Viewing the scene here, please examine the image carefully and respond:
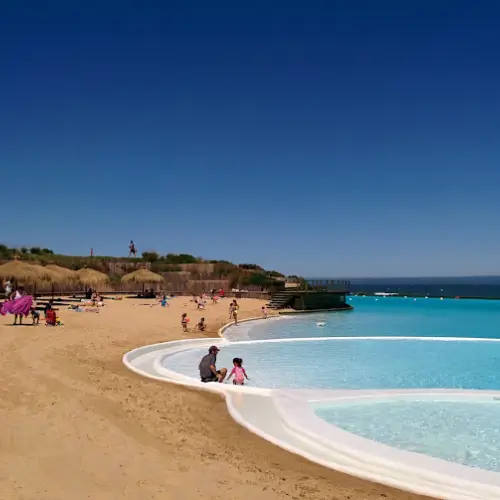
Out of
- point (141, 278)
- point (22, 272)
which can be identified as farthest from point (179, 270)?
point (22, 272)

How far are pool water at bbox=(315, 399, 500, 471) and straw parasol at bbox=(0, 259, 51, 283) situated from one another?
18218 millimetres

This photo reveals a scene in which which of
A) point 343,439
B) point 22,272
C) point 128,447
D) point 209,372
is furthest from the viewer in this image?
point 22,272

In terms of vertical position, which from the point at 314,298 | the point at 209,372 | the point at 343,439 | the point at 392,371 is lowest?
the point at 392,371

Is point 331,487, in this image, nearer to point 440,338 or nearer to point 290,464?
point 290,464

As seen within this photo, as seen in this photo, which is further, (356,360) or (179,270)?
(179,270)

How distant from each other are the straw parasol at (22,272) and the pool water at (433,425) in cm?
1822

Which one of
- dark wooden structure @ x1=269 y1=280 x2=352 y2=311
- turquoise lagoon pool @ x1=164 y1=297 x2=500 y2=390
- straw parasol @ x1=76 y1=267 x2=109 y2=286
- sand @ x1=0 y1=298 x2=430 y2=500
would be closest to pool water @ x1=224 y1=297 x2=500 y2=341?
turquoise lagoon pool @ x1=164 y1=297 x2=500 y2=390

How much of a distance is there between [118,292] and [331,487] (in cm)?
3321

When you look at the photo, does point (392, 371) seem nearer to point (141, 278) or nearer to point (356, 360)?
point (356, 360)

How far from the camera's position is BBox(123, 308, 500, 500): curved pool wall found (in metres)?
4.40

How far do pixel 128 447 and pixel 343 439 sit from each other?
7.87 feet

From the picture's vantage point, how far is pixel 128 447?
501 cm

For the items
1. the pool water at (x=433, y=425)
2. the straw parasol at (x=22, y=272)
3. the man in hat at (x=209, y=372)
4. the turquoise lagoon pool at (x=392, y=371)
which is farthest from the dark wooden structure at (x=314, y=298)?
the pool water at (x=433, y=425)

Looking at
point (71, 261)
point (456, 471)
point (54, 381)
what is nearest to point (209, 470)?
point (456, 471)
